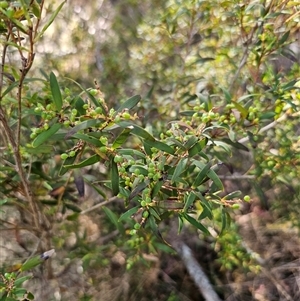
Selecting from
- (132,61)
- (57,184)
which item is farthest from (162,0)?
(57,184)

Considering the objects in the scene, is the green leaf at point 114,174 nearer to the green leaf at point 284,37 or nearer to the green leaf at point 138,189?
the green leaf at point 138,189

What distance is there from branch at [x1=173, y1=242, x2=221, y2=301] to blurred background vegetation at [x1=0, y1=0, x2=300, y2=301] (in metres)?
0.08

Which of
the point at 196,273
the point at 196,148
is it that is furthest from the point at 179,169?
the point at 196,273

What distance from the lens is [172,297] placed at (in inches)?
81.3

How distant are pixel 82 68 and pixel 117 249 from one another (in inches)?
53.9

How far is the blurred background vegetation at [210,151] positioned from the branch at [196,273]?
0.08 meters

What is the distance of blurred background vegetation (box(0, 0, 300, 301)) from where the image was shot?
1667 mm

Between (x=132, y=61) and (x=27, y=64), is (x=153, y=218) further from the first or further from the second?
(x=132, y=61)

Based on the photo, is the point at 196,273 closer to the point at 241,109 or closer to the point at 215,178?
the point at 241,109

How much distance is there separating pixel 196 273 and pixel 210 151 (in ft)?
2.84

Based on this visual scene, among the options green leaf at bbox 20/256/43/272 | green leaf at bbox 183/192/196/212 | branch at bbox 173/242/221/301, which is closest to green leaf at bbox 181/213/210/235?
green leaf at bbox 183/192/196/212

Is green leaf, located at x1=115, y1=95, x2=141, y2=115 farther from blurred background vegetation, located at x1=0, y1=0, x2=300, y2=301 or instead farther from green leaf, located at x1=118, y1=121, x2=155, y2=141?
blurred background vegetation, located at x1=0, y1=0, x2=300, y2=301

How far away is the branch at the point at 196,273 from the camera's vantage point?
2.09m

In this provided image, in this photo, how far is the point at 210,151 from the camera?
5.53ft
